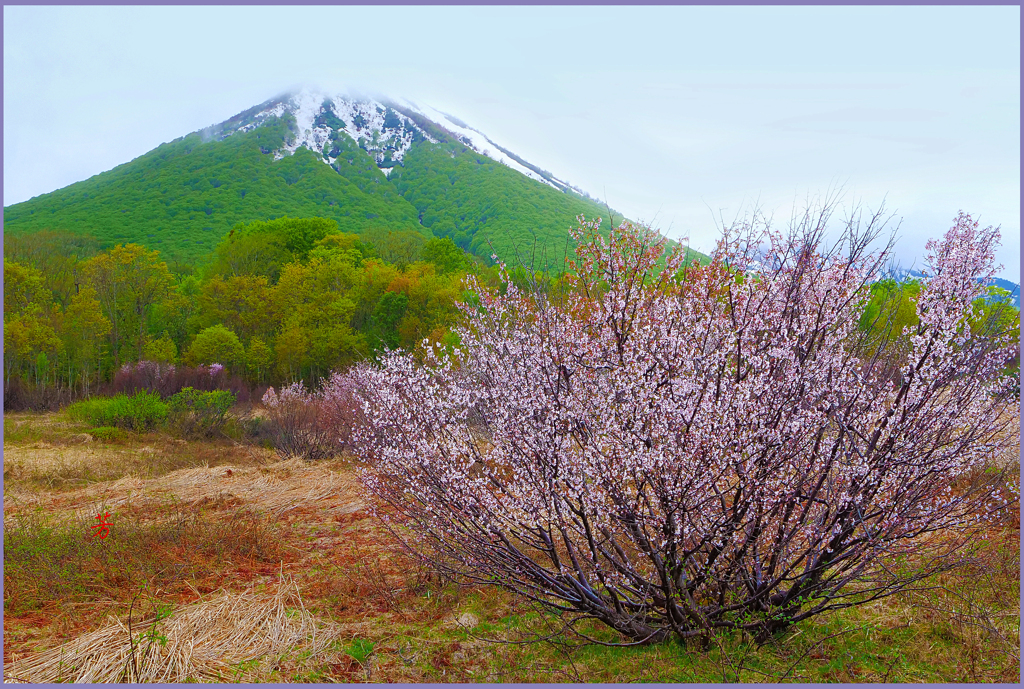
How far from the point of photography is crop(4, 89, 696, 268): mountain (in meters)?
52.0

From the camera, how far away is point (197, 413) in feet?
58.1

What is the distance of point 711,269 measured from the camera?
4.75 m

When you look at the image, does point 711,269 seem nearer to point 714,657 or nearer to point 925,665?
point 714,657

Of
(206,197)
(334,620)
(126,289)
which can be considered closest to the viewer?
(334,620)

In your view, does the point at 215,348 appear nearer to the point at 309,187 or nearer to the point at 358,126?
the point at 309,187

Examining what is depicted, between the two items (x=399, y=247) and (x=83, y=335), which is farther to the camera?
(x=399, y=247)

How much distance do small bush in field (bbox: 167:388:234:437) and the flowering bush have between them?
15.1 meters

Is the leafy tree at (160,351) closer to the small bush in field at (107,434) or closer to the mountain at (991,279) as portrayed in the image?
the small bush in field at (107,434)

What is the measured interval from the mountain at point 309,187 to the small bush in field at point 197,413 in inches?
863

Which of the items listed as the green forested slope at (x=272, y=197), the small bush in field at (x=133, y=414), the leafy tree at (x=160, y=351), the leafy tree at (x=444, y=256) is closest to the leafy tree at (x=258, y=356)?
the leafy tree at (x=160, y=351)

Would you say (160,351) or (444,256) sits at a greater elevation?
(444,256)

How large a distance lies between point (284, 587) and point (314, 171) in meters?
72.8

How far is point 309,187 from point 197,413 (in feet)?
184

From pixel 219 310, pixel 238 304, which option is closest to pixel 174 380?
pixel 219 310
